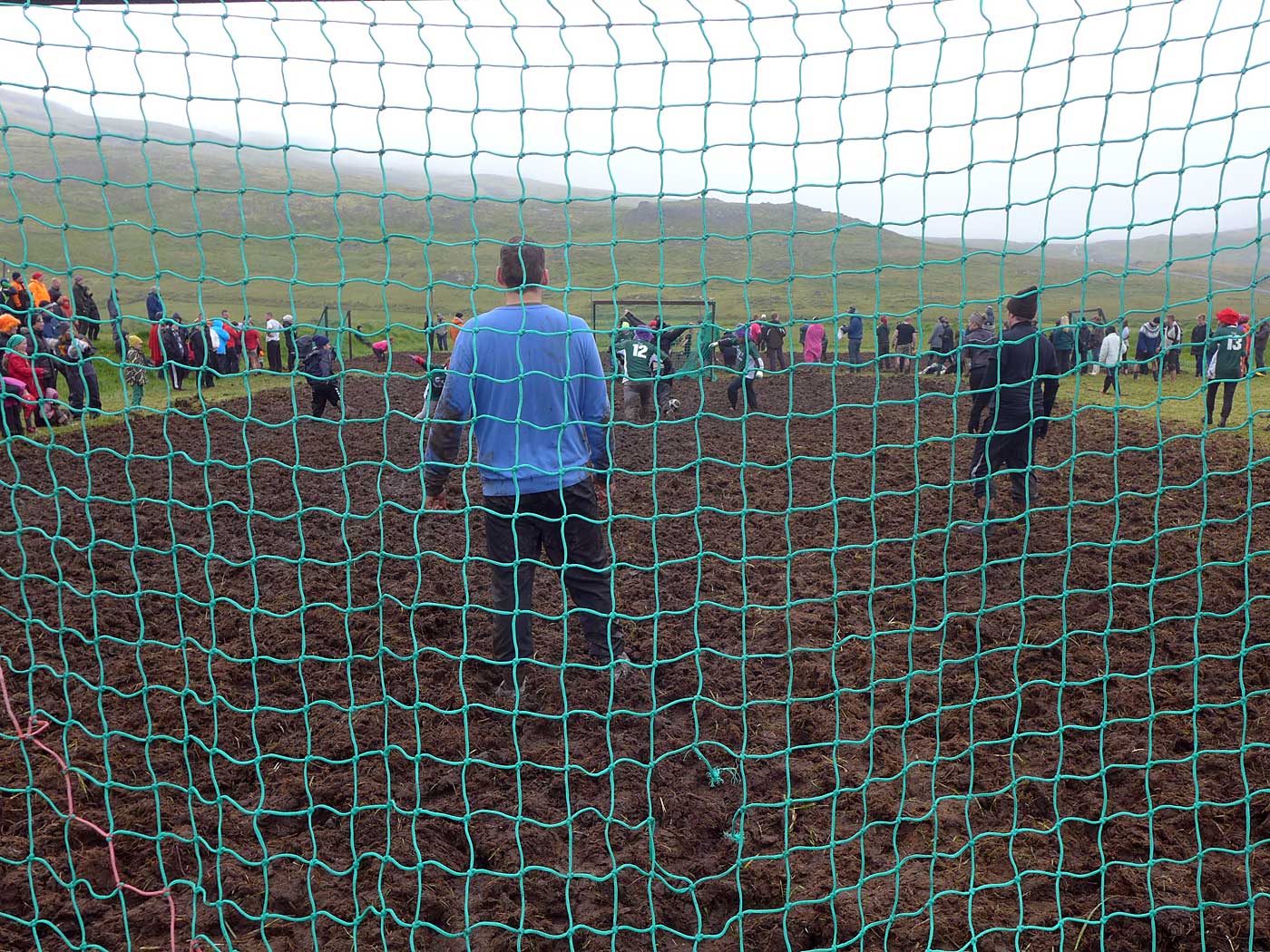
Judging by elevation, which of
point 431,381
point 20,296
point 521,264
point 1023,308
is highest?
point 521,264

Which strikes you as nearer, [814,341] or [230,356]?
[230,356]

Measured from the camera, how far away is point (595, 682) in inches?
167

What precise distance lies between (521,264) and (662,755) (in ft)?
5.69

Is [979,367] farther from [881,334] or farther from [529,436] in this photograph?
[529,436]

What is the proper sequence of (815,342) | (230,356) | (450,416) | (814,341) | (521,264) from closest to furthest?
(521,264) < (450,416) < (230,356) < (814,341) < (815,342)

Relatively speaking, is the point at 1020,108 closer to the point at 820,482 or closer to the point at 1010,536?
the point at 1010,536

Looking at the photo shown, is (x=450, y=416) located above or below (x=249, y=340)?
above

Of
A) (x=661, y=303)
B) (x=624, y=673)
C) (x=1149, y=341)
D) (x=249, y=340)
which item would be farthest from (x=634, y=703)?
(x=1149, y=341)

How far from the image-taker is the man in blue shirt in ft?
10.7

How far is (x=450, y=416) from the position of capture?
3408 mm

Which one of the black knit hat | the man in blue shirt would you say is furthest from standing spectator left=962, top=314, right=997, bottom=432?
the man in blue shirt

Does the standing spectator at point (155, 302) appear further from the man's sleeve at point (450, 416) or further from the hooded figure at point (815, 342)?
the hooded figure at point (815, 342)

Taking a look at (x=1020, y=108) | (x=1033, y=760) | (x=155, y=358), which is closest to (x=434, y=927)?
(x=1033, y=760)

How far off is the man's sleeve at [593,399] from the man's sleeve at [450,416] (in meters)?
0.38
